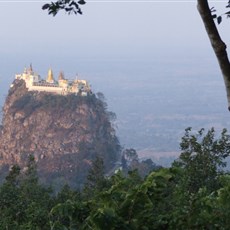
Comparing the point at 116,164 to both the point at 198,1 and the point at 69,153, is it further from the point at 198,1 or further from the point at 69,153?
the point at 198,1

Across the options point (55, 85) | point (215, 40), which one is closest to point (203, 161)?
point (215, 40)

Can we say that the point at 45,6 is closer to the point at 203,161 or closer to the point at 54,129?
the point at 203,161

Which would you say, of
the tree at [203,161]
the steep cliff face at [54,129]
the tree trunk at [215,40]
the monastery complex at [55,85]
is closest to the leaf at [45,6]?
the tree trunk at [215,40]

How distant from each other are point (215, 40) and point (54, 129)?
284 ft

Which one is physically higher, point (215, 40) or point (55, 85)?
point (55, 85)

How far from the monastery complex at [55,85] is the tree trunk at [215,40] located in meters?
83.1

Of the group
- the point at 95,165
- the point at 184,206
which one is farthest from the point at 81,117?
the point at 184,206

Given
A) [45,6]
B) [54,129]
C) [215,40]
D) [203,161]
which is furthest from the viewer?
[54,129]

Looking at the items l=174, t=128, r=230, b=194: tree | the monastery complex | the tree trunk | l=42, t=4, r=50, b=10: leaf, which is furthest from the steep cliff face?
the tree trunk

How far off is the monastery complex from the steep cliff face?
0.99 meters

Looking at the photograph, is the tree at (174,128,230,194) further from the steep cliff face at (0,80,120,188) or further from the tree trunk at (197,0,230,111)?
the steep cliff face at (0,80,120,188)

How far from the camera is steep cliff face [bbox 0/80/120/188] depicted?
283 feet

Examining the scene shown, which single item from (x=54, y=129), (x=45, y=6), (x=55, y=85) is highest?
(x=55, y=85)

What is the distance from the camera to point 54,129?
297 feet
